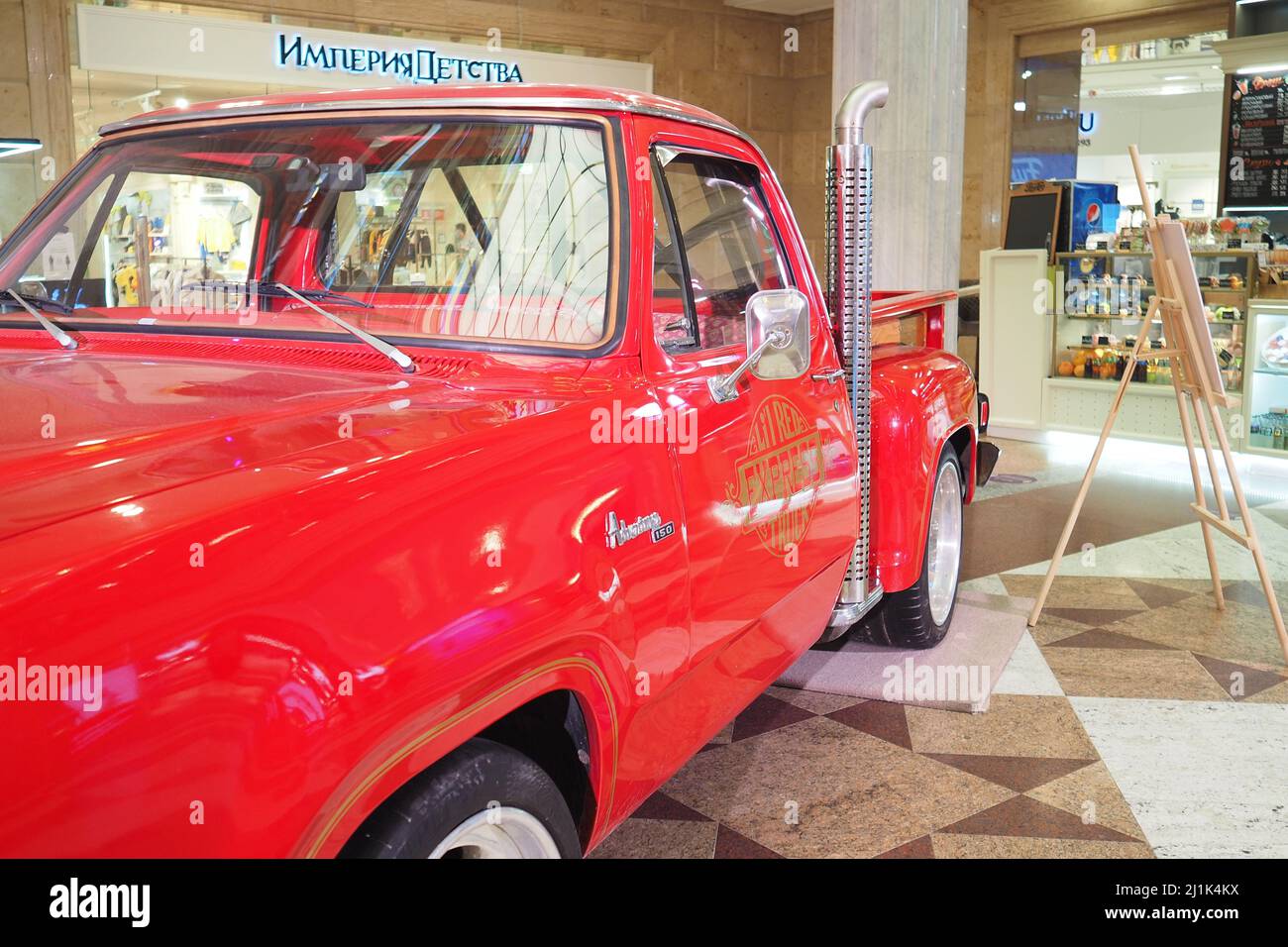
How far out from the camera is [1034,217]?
33.2ft

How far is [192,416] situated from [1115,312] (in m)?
9.15

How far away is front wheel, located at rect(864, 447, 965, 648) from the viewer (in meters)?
4.17

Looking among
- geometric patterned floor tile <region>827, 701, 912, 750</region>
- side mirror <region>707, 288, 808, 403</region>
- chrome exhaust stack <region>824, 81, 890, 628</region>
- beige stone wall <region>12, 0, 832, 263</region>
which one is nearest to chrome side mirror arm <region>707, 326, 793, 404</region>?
side mirror <region>707, 288, 808, 403</region>

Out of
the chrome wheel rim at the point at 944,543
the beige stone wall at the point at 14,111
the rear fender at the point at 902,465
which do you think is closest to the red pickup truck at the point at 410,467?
the rear fender at the point at 902,465

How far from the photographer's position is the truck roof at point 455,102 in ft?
7.57

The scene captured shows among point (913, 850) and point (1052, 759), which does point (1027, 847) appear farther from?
point (1052, 759)

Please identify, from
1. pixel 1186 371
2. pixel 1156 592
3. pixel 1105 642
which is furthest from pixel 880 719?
pixel 1156 592

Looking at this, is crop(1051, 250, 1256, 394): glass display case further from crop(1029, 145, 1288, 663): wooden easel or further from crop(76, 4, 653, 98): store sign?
crop(76, 4, 653, 98): store sign

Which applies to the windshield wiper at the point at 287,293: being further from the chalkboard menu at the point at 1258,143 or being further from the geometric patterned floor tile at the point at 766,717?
the chalkboard menu at the point at 1258,143

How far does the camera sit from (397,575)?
1.41 meters

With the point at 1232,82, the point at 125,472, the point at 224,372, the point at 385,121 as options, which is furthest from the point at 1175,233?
the point at 1232,82

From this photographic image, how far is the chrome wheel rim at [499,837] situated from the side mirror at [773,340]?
3.24ft

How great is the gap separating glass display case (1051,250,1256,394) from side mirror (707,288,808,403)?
745 centimetres

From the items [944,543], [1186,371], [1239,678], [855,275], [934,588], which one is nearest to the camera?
[855,275]
